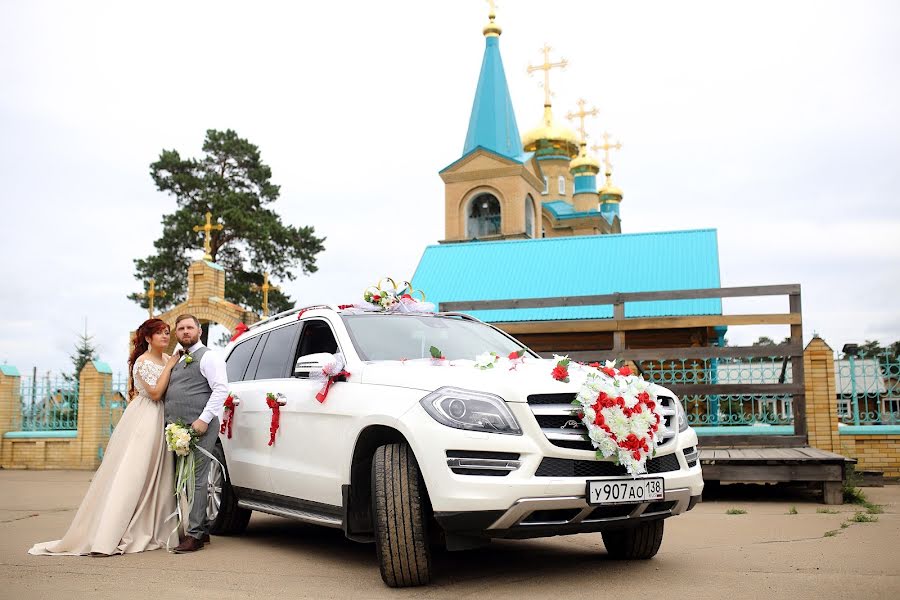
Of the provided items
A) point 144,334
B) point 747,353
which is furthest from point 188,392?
point 747,353

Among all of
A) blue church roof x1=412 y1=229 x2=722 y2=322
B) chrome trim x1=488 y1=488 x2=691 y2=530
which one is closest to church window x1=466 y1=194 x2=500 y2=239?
blue church roof x1=412 y1=229 x2=722 y2=322

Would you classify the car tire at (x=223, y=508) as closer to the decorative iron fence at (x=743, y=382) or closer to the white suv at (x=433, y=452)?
the white suv at (x=433, y=452)

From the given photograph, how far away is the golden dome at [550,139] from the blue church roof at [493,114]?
15319 mm

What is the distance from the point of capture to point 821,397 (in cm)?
1224

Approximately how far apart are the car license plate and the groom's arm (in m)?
3.23

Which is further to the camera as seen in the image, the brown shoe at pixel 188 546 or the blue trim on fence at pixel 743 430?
the blue trim on fence at pixel 743 430

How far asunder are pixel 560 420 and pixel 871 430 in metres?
10.2

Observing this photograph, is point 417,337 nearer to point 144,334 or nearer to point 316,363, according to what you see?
point 316,363

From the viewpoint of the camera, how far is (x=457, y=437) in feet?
15.2

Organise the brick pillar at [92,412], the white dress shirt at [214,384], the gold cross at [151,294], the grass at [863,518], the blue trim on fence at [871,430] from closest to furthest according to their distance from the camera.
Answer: the white dress shirt at [214,384] < the grass at [863,518] < the blue trim on fence at [871,430] < the brick pillar at [92,412] < the gold cross at [151,294]

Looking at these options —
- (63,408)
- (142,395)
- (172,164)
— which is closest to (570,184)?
(172,164)

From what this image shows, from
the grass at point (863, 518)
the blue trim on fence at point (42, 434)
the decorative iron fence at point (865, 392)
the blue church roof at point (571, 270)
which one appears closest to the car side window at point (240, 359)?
the grass at point (863, 518)

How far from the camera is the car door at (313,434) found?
5.50 m

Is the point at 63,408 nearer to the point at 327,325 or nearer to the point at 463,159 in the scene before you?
the point at 327,325
